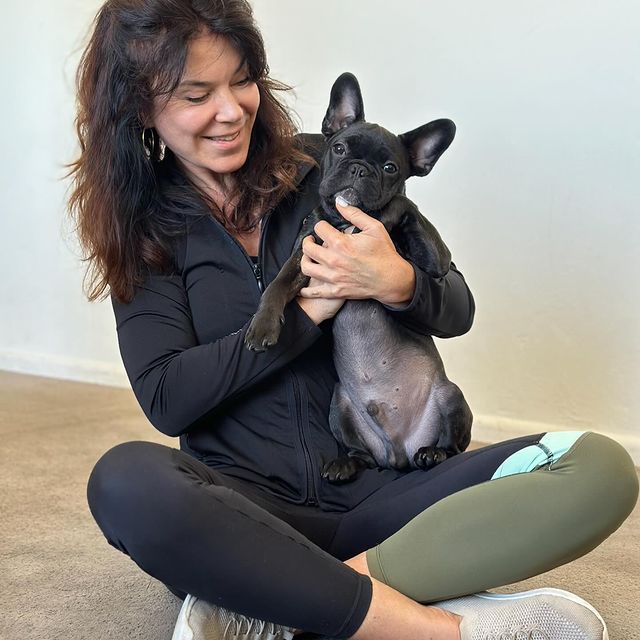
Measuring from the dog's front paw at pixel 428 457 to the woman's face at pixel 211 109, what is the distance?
0.64m

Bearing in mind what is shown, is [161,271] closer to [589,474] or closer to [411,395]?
[411,395]

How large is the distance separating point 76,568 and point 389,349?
79 centimetres

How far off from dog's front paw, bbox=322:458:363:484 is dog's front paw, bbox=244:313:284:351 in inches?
10.1

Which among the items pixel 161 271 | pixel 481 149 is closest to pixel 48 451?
pixel 161 271

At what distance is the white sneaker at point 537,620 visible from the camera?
128cm

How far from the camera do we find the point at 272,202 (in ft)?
5.46

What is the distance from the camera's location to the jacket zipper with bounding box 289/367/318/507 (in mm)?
1514

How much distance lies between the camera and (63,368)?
12.5 feet

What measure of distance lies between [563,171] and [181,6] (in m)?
1.51

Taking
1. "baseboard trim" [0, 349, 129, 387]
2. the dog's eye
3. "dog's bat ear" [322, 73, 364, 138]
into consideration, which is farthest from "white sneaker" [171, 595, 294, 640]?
"baseboard trim" [0, 349, 129, 387]

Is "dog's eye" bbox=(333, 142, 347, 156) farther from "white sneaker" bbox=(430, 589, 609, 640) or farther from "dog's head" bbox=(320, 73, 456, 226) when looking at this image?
"white sneaker" bbox=(430, 589, 609, 640)

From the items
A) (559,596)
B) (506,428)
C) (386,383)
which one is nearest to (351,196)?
(386,383)

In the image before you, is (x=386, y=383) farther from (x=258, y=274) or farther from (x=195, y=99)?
(x=195, y=99)

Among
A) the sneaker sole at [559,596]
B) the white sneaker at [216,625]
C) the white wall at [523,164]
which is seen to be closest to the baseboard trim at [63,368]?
the white wall at [523,164]
